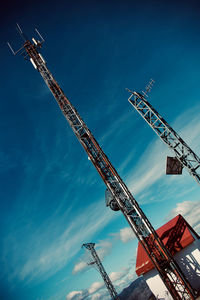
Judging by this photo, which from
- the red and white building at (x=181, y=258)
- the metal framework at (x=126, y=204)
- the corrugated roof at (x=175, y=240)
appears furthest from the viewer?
the corrugated roof at (x=175, y=240)

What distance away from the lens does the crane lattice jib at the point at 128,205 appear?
7648 mm

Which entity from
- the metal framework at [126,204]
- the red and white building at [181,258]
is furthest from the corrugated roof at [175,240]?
the metal framework at [126,204]

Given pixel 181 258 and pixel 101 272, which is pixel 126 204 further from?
pixel 101 272

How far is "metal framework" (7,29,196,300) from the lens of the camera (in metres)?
7.65

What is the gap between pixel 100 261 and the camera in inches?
968

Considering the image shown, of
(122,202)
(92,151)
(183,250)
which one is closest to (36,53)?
(92,151)

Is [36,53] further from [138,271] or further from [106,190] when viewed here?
[138,271]

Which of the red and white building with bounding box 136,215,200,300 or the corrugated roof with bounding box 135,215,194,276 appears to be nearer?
the red and white building with bounding box 136,215,200,300

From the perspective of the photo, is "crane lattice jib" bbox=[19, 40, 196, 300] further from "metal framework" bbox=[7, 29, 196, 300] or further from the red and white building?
the red and white building

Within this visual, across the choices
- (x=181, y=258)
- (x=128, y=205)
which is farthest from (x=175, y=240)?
(x=128, y=205)

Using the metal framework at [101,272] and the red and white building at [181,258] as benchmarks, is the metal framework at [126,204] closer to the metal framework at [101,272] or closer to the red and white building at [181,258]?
the red and white building at [181,258]

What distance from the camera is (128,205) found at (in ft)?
30.6

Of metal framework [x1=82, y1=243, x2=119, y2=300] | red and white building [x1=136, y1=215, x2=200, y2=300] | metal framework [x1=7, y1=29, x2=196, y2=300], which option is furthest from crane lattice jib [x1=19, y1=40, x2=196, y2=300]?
metal framework [x1=82, y1=243, x2=119, y2=300]

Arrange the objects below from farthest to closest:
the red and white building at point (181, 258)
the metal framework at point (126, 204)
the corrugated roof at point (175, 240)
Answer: the corrugated roof at point (175, 240)
the red and white building at point (181, 258)
the metal framework at point (126, 204)
